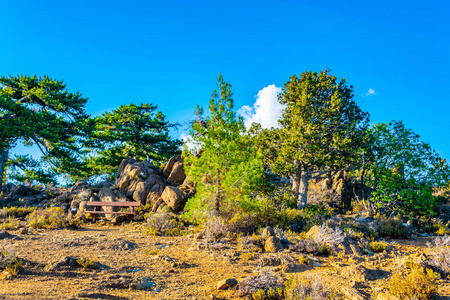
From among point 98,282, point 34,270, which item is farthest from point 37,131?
point 98,282

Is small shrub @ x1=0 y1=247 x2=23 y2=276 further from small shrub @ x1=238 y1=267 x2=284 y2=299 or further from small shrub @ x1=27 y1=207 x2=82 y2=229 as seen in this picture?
small shrub @ x1=27 y1=207 x2=82 y2=229

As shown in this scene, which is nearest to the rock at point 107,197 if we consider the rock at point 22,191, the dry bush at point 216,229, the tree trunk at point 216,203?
the tree trunk at point 216,203

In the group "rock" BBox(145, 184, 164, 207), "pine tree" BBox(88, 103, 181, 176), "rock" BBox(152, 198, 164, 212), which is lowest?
"rock" BBox(152, 198, 164, 212)

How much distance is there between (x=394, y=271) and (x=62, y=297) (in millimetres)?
7204

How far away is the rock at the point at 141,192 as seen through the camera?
17.8 m

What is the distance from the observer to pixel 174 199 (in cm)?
1645

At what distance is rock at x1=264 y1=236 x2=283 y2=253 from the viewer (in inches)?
358

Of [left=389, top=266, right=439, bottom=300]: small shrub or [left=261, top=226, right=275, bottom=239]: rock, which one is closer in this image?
A: [left=389, top=266, right=439, bottom=300]: small shrub

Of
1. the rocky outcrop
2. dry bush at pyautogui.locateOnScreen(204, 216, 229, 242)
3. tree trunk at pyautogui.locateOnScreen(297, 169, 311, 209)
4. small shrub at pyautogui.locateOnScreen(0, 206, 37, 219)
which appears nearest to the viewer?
dry bush at pyautogui.locateOnScreen(204, 216, 229, 242)

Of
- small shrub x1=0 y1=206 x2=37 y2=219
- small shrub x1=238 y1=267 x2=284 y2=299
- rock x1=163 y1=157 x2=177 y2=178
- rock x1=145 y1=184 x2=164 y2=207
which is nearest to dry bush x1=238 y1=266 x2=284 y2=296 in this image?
small shrub x1=238 y1=267 x2=284 y2=299

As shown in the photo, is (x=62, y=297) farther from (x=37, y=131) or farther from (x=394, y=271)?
(x=37, y=131)

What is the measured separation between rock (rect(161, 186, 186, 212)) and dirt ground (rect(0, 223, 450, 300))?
215 inches

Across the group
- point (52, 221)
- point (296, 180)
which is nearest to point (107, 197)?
point (52, 221)

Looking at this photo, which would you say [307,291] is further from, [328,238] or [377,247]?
[377,247]
